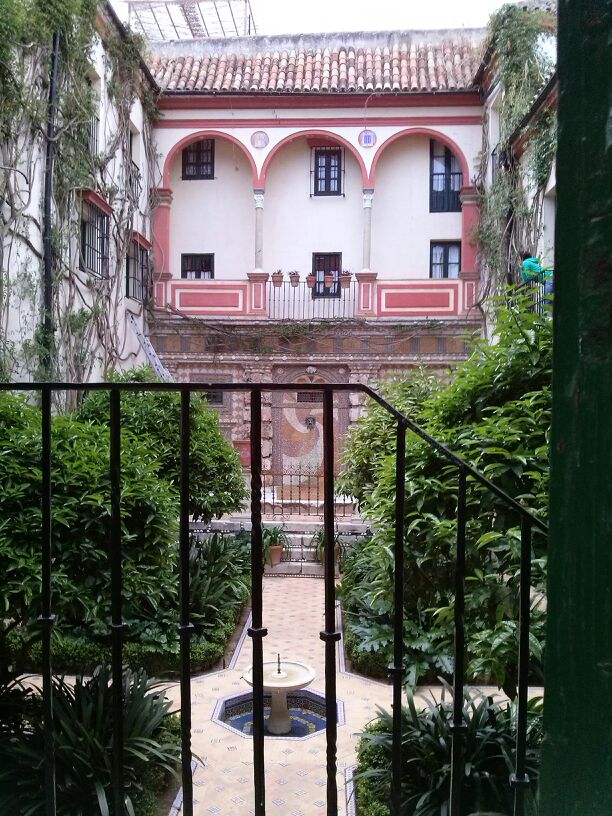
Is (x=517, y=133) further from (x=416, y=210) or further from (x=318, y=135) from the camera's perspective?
(x=318, y=135)

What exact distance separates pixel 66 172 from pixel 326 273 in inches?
262

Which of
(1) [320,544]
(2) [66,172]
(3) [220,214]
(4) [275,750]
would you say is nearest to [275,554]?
(1) [320,544]

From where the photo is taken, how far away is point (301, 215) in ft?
52.3

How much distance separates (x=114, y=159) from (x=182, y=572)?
513 inches

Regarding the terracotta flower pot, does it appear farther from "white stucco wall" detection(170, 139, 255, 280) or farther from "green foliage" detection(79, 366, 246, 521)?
"white stucco wall" detection(170, 139, 255, 280)

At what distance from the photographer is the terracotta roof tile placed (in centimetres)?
1484

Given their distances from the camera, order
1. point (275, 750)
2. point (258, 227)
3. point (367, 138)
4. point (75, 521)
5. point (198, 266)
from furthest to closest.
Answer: point (198, 266) < point (258, 227) < point (367, 138) < point (275, 750) < point (75, 521)

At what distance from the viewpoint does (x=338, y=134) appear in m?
15.1

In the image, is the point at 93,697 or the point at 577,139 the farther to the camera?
the point at 93,697

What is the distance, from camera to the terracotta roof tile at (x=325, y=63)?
14836 mm

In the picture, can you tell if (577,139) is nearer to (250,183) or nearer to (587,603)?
(587,603)

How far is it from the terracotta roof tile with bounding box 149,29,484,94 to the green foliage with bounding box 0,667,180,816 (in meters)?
13.5

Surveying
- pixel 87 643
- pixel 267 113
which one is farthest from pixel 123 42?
pixel 87 643

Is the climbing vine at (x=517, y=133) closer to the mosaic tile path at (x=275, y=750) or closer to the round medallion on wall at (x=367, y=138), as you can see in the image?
the round medallion on wall at (x=367, y=138)
